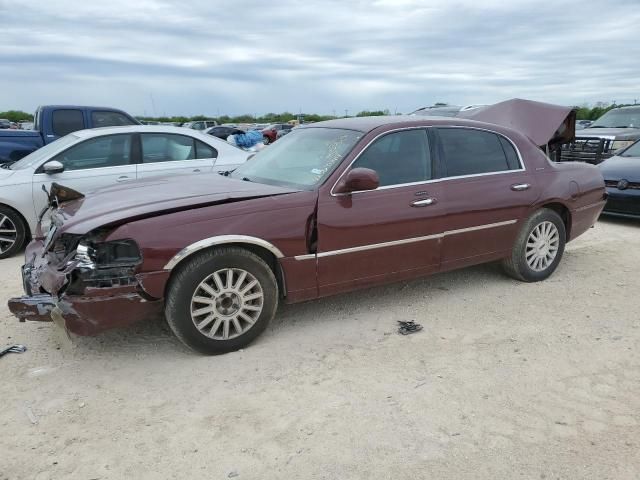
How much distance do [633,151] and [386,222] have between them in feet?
22.6

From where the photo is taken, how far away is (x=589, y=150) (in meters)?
11.4

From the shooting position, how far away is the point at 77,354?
377 centimetres

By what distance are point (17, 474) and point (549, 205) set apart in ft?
15.8

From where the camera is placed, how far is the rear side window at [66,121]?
9.51 meters

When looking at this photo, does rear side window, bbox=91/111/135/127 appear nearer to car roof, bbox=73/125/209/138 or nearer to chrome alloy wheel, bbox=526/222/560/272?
car roof, bbox=73/125/209/138

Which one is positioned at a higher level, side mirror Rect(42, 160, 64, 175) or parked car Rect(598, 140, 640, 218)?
side mirror Rect(42, 160, 64, 175)

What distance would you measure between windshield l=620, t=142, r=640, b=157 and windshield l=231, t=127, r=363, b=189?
6.53 metres

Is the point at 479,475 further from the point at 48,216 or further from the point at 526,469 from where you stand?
the point at 48,216

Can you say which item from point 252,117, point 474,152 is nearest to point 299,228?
point 474,152

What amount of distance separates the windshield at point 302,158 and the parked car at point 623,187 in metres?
5.55

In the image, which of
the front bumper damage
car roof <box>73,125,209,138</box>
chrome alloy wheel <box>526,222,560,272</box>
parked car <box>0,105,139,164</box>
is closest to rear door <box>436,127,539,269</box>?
chrome alloy wheel <box>526,222,560,272</box>

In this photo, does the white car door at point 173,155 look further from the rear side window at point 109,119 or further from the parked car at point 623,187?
the parked car at point 623,187

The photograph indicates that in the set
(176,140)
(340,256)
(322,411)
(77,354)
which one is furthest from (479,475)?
(176,140)

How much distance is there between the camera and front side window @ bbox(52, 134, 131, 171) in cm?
661
